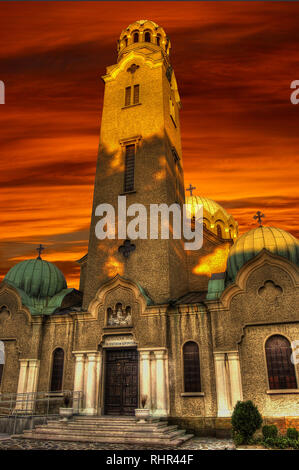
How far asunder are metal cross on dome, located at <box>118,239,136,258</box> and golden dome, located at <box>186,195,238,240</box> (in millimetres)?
10912

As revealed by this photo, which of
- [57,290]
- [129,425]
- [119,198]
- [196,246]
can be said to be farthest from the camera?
[196,246]

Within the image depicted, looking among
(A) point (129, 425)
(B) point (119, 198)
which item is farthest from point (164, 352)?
(B) point (119, 198)

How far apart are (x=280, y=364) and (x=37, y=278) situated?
16.3 metres

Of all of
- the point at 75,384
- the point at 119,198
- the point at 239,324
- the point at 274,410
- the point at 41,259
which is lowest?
the point at 274,410

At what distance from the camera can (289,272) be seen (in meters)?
17.3

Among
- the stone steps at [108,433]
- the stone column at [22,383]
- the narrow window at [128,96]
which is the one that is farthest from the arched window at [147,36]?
the stone steps at [108,433]

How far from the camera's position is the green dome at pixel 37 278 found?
24625 mm

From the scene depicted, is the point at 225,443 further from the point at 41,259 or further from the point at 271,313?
the point at 41,259

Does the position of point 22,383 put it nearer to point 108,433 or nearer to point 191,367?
point 108,433

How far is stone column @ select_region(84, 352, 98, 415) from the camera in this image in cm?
1842

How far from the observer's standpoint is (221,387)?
16.7m

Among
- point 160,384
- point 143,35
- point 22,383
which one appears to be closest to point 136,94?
point 143,35

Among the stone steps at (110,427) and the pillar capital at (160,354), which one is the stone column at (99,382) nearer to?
the stone steps at (110,427)

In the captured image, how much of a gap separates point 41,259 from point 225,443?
17.6m
